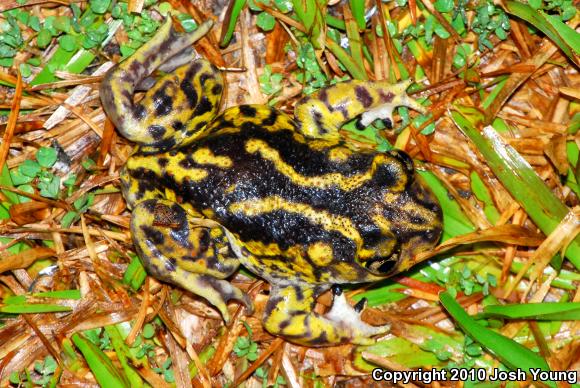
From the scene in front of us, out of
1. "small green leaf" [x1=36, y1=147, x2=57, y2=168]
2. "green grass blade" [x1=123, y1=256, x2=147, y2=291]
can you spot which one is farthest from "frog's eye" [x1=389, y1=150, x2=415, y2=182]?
"small green leaf" [x1=36, y1=147, x2=57, y2=168]

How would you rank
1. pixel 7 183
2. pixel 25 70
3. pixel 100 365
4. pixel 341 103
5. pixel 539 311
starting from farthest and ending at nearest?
pixel 25 70
pixel 7 183
pixel 341 103
pixel 100 365
pixel 539 311

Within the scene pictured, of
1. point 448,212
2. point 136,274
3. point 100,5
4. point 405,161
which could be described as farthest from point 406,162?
point 100,5

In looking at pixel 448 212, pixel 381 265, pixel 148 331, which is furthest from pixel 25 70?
pixel 448 212

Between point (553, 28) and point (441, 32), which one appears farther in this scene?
point (441, 32)

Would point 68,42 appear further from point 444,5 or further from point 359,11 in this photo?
point 444,5

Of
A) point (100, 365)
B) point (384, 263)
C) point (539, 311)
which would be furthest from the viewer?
point (100, 365)

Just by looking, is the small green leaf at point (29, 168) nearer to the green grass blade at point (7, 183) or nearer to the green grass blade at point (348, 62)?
the green grass blade at point (7, 183)

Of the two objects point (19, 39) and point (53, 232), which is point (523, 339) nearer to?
point (53, 232)

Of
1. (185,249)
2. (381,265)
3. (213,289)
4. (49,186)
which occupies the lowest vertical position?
(213,289)

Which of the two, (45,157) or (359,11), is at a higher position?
(359,11)
